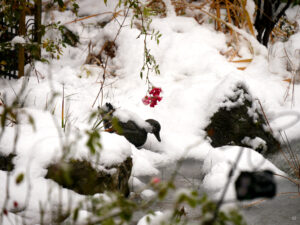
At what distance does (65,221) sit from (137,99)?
6.88 feet

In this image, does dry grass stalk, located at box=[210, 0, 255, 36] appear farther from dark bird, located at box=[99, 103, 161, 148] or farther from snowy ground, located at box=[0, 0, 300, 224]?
dark bird, located at box=[99, 103, 161, 148]

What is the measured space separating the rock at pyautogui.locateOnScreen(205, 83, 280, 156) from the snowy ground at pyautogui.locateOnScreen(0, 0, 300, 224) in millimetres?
87

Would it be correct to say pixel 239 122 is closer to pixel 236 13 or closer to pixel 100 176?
pixel 100 176

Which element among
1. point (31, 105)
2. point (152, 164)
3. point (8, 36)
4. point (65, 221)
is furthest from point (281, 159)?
point (8, 36)

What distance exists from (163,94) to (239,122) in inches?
41.1

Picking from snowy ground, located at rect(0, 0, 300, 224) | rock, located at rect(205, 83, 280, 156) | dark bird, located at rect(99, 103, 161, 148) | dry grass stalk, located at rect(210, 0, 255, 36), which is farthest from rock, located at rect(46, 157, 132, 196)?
dry grass stalk, located at rect(210, 0, 255, 36)

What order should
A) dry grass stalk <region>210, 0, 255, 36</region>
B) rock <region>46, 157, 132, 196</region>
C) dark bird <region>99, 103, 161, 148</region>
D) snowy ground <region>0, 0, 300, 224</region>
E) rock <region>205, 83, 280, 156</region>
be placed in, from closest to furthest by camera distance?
rock <region>46, 157, 132, 196</region> → snowy ground <region>0, 0, 300, 224</region> → dark bird <region>99, 103, 161, 148</region> → rock <region>205, 83, 280, 156</region> → dry grass stalk <region>210, 0, 255, 36</region>

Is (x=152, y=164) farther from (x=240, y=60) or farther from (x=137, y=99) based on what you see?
(x=240, y=60)

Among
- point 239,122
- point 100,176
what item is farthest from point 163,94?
point 100,176

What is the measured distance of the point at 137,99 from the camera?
3430 millimetres

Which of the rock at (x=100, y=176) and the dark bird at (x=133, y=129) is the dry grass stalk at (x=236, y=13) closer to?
the dark bird at (x=133, y=129)

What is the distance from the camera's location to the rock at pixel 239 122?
2861mm

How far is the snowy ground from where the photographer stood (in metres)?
1.78

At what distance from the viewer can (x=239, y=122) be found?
288cm
